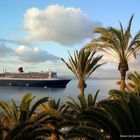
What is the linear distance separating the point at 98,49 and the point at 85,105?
7974mm

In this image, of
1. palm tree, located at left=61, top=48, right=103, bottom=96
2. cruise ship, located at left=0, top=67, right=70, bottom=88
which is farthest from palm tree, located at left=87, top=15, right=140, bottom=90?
cruise ship, located at left=0, top=67, right=70, bottom=88

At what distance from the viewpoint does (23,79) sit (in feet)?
651

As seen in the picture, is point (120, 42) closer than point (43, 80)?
Yes

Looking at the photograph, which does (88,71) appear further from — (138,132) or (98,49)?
(138,132)

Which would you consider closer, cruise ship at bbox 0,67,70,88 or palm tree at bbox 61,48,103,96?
palm tree at bbox 61,48,103,96

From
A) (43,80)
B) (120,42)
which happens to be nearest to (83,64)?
(120,42)

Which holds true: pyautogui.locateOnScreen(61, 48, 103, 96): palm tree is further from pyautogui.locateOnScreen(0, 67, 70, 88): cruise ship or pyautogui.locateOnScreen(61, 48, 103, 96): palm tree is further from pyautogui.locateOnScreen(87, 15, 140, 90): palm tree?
pyautogui.locateOnScreen(0, 67, 70, 88): cruise ship

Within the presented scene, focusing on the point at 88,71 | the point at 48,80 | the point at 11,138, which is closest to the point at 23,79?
the point at 48,80

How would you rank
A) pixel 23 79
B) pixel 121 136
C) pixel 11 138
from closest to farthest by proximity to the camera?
1. pixel 121 136
2. pixel 11 138
3. pixel 23 79

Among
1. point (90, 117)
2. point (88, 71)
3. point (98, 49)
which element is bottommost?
point (90, 117)

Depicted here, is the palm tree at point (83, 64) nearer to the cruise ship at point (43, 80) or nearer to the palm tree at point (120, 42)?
the palm tree at point (120, 42)

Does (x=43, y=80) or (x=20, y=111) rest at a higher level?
(x=43, y=80)

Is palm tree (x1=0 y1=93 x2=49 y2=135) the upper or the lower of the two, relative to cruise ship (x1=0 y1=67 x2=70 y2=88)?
lower

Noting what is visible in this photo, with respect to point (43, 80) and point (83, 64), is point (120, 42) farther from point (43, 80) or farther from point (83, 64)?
point (43, 80)
